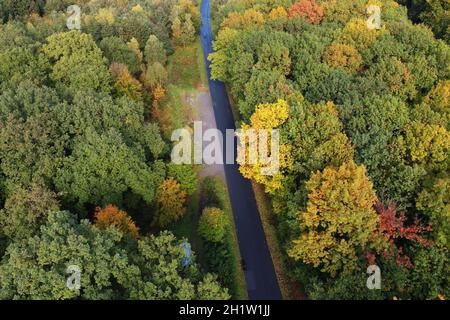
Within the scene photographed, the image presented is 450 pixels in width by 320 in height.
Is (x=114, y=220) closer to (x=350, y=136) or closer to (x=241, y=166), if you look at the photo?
(x=241, y=166)

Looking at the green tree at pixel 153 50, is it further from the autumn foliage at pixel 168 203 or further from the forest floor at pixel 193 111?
the autumn foliage at pixel 168 203

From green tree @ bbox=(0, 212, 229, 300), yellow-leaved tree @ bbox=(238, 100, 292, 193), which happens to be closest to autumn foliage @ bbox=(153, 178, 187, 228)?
yellow-leaved tree @ bbox=(238, 100, 292, 193)

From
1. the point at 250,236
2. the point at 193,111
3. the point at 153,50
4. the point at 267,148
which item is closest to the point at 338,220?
the point at 267,148

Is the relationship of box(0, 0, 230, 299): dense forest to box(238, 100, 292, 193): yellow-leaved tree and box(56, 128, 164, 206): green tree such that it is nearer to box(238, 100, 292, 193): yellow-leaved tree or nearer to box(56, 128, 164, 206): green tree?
box(56, 128, 164, 206): green tree

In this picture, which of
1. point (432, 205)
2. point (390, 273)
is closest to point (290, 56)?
point (432, 205)

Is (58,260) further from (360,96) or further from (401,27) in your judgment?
(401,27)

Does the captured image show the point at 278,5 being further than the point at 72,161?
Yes
